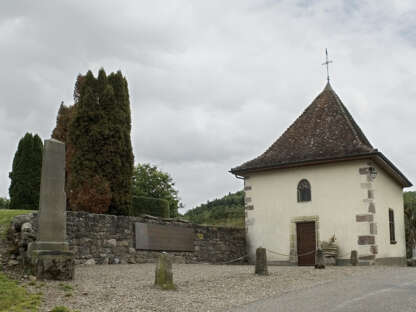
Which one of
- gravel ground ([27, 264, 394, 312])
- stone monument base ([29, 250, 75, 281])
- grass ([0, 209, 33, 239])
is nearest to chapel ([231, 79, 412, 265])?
gravel ground ([27, 264, 394, 312])

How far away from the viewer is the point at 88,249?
15375mm

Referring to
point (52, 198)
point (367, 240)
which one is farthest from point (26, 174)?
point (367, 240)

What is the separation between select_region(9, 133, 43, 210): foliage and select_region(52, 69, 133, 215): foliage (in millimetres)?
2683

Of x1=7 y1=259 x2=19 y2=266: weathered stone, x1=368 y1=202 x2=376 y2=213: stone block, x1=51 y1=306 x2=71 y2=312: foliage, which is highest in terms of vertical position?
x1=368 y1=202 x2=376 y2=213: stone block

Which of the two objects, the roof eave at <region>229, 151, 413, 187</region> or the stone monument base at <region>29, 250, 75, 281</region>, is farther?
the roof eave at <region>229, 151, 413, 187</region>

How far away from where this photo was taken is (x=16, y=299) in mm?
8258

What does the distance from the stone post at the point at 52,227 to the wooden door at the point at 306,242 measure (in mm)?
11470

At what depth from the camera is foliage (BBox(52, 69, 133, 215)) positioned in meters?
19.2

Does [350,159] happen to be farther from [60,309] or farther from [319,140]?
[60,309]

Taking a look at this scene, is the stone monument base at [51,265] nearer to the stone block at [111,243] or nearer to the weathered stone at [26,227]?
the weathered stone at [26,227]

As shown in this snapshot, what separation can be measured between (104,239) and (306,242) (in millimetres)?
8541

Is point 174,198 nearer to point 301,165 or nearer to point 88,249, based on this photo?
point 301,165

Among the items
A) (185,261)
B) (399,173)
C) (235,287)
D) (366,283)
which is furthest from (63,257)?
(399,173)

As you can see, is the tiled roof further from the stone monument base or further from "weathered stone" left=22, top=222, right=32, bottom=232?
the stone monument base
